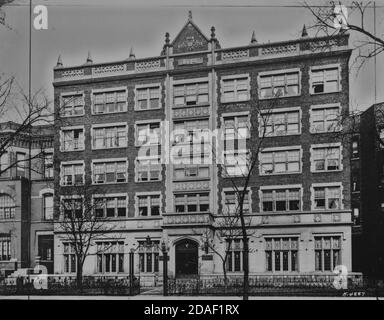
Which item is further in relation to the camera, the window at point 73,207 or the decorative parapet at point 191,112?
the window at point 73,207

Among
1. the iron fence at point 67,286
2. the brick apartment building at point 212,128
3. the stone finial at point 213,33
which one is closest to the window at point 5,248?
the iron fence at point 67,286

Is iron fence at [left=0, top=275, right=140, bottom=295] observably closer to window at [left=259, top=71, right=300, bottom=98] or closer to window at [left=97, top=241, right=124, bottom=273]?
window at [left=97, top=241, right=124, bottom=273]

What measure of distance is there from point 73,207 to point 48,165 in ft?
6.39

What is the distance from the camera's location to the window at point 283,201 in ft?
62.7

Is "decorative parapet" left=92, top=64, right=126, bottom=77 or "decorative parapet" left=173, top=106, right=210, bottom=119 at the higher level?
"decorative parapet" left=92, top=64, right=126, bottom=77

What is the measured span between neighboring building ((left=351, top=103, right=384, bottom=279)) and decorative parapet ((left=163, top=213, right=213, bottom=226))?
552cm

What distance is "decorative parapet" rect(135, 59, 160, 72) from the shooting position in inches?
656

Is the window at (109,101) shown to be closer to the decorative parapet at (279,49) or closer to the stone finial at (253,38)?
the decorative parapet at (279,49)

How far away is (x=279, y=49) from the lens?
655 inches

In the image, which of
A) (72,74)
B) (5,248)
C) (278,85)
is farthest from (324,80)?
(5,248)

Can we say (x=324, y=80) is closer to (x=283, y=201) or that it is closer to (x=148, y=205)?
(x=283, y=201)

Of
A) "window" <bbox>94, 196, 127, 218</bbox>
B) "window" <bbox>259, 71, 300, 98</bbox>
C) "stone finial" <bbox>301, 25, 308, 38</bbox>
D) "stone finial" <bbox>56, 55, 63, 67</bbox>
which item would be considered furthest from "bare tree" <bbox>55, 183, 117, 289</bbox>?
"stone finial" <bbox>301, 25, 308, 38</bbox>

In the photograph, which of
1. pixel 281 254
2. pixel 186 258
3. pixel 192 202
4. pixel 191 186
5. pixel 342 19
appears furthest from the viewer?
pixel 186 258

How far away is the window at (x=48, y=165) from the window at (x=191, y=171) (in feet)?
13.2
